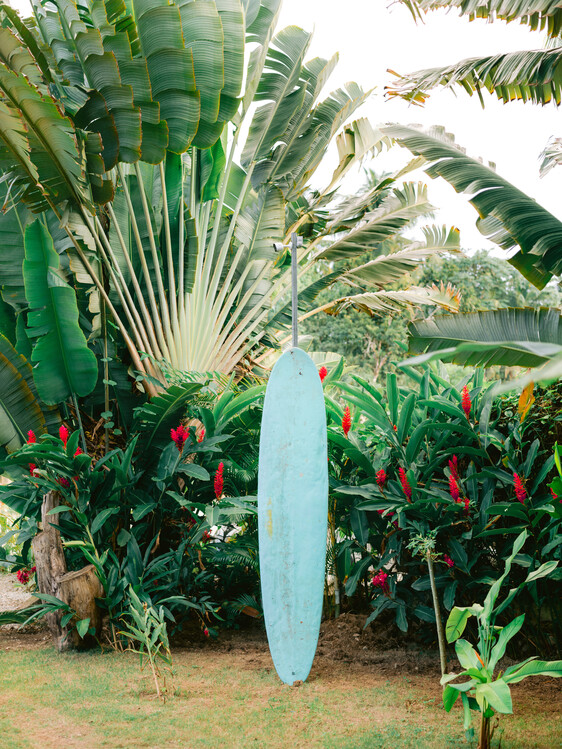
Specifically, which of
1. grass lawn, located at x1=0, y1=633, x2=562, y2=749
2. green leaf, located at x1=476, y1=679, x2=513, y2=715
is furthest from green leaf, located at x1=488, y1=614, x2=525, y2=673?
grass lawn, located at x1=0, y1=633, x2=562, y2=749

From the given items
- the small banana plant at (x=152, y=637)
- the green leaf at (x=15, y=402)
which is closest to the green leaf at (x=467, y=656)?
the small banana plant at (x=152, y=637)

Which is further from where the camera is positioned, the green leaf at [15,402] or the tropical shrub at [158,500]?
the green leaf at [15,402]

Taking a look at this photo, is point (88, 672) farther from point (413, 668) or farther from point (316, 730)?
point (413, 668)

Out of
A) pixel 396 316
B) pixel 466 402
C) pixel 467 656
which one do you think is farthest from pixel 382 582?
pixel 396 316

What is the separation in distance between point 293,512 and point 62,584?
1821mm

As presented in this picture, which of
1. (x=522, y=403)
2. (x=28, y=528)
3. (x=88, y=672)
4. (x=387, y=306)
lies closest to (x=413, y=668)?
(x=522, y=403)

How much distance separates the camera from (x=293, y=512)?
12.3 feet

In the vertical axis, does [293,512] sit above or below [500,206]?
below

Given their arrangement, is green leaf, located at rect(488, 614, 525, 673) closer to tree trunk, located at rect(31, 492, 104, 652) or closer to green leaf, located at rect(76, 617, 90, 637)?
green leaf, located at rect(76, 617, 90, 637)

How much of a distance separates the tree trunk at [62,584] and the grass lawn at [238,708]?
0.26 m

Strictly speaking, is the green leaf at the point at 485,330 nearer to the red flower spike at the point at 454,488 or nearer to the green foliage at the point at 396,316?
the red flower spike at the point at 454,488

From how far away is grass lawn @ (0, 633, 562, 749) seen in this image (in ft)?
9.71

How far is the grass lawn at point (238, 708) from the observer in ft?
9.71

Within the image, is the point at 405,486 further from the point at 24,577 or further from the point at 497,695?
the point at 24,577
